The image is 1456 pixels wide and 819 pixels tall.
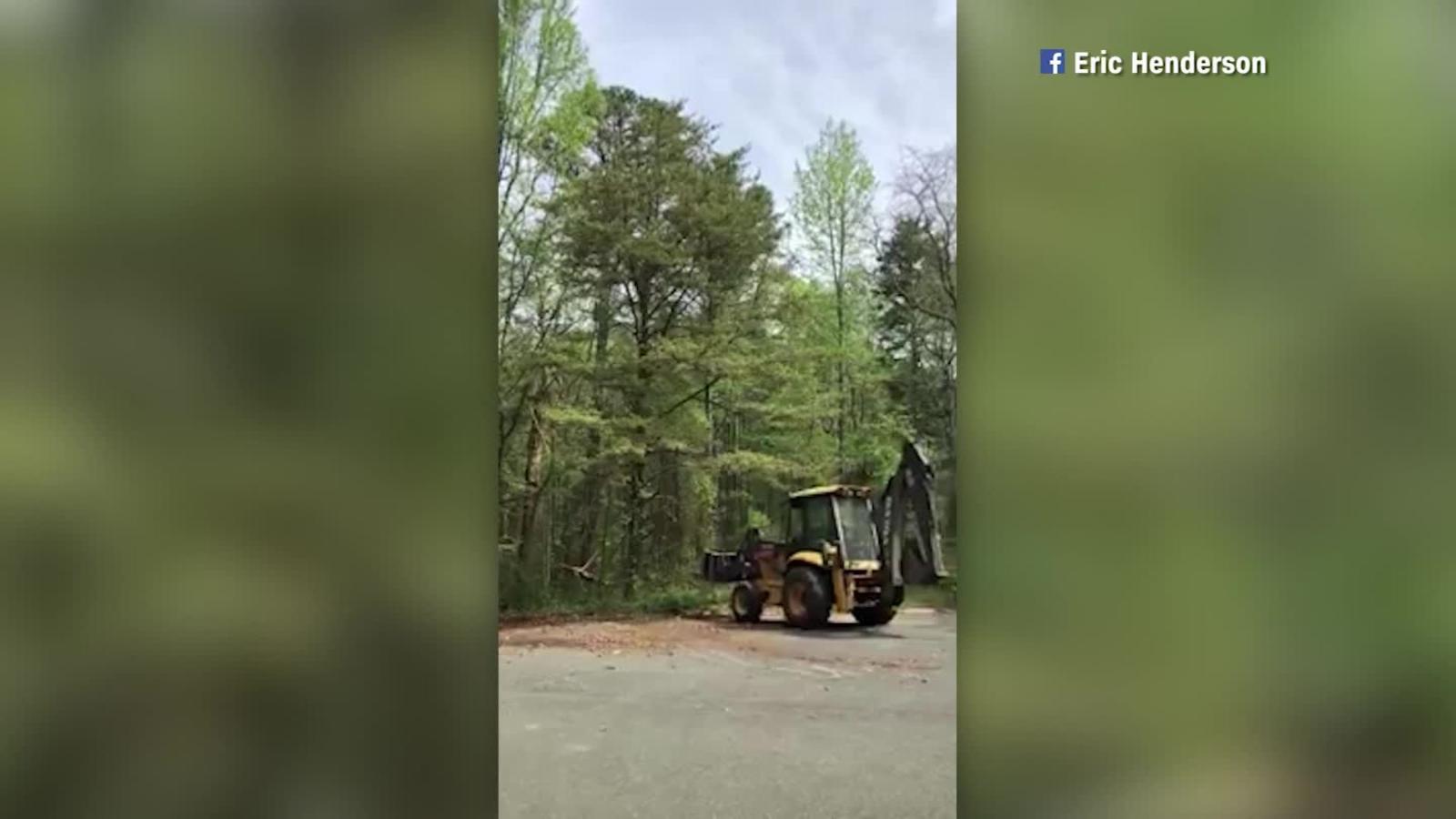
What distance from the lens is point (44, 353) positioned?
262cm

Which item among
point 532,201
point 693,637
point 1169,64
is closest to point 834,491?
point 693,637

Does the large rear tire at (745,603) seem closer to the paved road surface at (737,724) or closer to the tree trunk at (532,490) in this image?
the paved road surface at (737,724)

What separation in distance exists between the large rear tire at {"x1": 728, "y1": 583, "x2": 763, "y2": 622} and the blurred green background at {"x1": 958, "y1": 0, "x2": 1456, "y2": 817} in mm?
567

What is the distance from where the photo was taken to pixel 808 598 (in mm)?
2691

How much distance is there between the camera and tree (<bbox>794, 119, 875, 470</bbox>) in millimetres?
2713

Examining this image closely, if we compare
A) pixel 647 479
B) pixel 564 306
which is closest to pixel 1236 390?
pixel 647 479

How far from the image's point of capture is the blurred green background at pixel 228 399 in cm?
260

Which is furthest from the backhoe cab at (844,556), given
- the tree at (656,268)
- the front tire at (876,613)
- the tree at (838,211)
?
the tree at (656,268)

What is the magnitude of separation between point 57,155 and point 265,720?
1.59 metres

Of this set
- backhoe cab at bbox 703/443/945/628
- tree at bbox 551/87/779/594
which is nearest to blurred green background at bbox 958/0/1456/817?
backhoe cab at bbox 703/443/945/628

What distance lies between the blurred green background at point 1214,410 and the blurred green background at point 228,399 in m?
1.39

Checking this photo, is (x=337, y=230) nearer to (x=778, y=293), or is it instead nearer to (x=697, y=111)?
(x=697, y=111)

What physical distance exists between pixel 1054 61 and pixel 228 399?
7.58 feet

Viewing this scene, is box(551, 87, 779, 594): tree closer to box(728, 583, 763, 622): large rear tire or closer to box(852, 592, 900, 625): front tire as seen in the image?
box(728, 583, 763, 622): large rear tire
